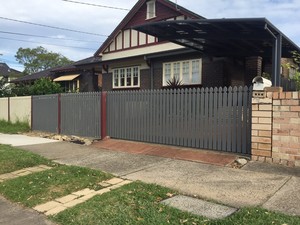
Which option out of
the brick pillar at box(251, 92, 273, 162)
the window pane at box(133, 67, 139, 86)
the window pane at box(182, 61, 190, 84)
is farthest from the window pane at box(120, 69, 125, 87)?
the brick pillar at box(251, 92, 273, 162)

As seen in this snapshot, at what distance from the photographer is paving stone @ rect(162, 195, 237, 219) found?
467 centimetres

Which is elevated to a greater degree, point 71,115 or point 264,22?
point 264,22

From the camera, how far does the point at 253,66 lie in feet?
46.9

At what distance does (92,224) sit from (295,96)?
16.1 feet

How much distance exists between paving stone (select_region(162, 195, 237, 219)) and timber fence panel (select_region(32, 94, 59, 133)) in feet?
31.5

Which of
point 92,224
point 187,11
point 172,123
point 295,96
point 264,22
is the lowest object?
point 92,224

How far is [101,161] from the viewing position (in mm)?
8445

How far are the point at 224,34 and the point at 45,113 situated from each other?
28.4 feet

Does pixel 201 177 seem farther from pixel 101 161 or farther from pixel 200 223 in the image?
pixel 101 161

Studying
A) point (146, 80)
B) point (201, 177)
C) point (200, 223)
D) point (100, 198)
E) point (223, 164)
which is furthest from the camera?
point (146, 80)

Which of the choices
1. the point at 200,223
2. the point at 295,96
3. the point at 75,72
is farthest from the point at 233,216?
the point at 75,72

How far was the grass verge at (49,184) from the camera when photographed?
19.1 ft

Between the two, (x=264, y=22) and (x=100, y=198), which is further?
(x=264, y=22)

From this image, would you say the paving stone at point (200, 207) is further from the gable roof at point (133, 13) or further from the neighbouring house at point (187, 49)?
the gable roof at point (133, 13)
